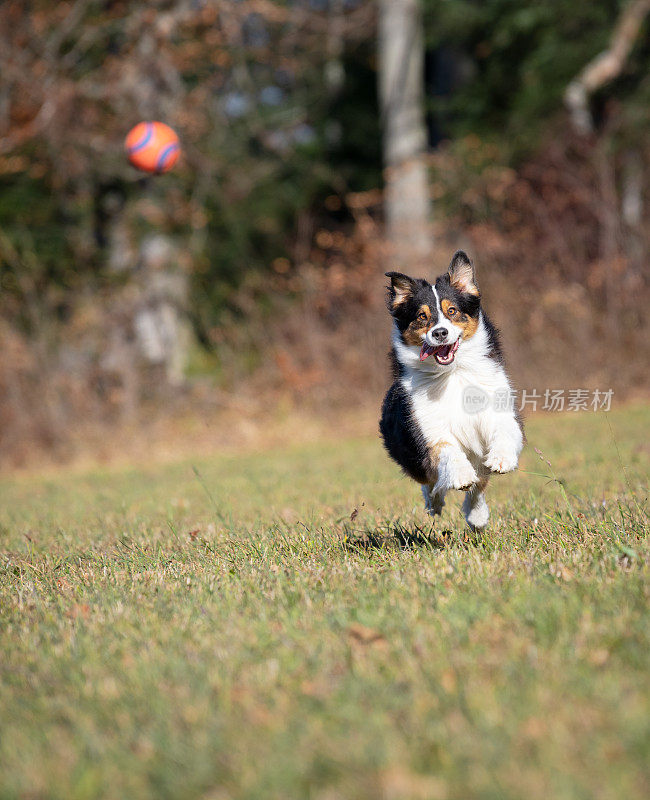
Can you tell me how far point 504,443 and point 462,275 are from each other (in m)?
1.06

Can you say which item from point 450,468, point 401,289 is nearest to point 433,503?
point 450,468

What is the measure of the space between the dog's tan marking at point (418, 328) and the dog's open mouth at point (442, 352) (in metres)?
0.13

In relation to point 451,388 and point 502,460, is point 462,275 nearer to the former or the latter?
point 451,388

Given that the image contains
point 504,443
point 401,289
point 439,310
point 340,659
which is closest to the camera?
point 340,659

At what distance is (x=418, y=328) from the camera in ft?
15.2

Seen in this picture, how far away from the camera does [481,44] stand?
18.0 m

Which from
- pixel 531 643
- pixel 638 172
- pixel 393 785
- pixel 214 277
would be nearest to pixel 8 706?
pixel 393 785

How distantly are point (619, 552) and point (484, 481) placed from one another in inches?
44.4

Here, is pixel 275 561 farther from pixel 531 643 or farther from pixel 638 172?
pixel 638 172

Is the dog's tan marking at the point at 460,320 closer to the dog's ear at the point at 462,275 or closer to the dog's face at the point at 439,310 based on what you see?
the dog's face at the point at 439,310

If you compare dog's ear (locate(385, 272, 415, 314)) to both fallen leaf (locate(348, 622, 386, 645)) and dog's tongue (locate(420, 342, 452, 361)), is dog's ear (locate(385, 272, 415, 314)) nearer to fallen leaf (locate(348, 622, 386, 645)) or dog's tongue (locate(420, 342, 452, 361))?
dog's tongue (locate(420, 342, 452, 361))

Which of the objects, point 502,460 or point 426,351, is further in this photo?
point 426,351

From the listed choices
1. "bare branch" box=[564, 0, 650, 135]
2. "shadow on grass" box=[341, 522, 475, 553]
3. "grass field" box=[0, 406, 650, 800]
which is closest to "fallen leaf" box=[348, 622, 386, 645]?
"grass field" box=[0, 406, 650, 800]

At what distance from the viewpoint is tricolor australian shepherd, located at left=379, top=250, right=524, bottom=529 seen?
173 inches
